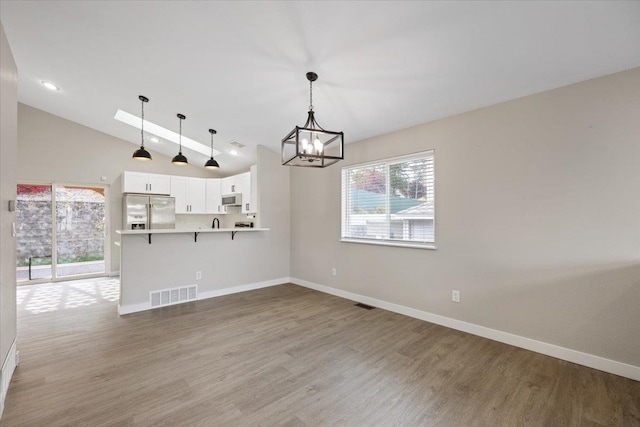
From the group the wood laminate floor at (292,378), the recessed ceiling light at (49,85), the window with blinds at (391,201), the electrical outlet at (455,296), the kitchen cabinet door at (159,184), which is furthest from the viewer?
the kitchen cabinet door at (159,184)

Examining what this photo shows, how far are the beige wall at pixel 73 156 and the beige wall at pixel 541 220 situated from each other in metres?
6.25

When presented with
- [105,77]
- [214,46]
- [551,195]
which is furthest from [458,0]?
[105,77]

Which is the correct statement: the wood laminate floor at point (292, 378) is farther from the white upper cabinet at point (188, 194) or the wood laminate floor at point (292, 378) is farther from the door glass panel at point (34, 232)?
the white upper cabinet at point (188, 194)

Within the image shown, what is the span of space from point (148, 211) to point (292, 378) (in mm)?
5582

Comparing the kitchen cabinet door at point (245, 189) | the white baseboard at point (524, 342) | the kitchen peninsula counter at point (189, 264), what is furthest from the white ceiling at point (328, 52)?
the white baseboard at point (524, 342)

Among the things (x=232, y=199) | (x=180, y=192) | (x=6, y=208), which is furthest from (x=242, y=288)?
(x=6, y=208)

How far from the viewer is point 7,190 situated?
7.34 feet

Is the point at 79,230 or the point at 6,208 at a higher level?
the point at 6,208

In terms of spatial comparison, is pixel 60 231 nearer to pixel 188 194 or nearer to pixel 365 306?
pixel 188 194

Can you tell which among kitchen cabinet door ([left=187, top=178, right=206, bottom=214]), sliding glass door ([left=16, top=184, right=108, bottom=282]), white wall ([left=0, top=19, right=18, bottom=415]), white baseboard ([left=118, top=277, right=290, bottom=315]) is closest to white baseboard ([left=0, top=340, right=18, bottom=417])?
white wall ([left=0, top=19, right=18, bottom=415])

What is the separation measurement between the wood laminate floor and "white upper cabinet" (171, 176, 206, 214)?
349 centimetres

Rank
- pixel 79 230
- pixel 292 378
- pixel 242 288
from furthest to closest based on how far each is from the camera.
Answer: pixel 79 230 → pixel 242 288 → pixel 292 378

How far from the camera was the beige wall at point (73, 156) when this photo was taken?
540cm

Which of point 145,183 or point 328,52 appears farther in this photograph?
point 145,183
